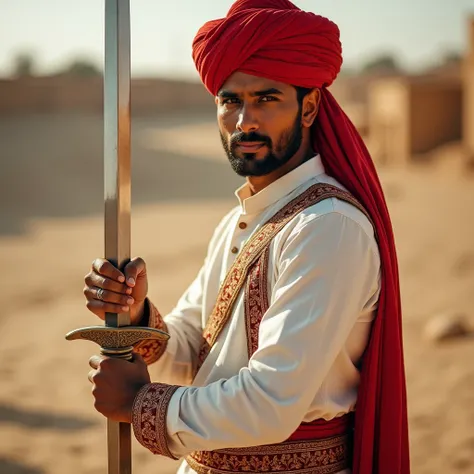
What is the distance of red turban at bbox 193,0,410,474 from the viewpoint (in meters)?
2.12

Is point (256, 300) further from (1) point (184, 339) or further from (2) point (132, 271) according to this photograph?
(1) point (184, 339)

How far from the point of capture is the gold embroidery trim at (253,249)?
2.12 m

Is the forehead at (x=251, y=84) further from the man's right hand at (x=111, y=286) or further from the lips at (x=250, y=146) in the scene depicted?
the man's right hand at (x=111, y=286)

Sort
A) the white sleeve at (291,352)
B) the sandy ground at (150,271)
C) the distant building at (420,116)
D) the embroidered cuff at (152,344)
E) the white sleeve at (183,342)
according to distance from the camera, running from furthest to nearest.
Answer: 1. the distant building at (420,116)
2. the sandy ground at (150,271)
3. the white sleeve at (183,342)
4. the embroidered cuff at (152,344)
5. the white sleeve at (291,352)

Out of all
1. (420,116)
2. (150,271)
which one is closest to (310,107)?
(150,271)

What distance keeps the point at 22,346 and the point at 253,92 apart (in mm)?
7332

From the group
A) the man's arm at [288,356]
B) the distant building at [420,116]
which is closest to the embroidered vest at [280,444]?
the man's arm at [288,356]

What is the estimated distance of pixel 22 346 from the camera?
8898 mm

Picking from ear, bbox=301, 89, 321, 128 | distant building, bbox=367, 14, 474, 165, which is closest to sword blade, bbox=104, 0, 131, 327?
ear, bbox=301, 89, 321, 128

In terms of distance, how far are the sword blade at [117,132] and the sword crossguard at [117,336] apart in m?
0.04

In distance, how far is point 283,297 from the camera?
1942mm

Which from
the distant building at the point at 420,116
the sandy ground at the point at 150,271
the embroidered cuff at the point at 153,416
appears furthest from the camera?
the distant building at the point at 420,116

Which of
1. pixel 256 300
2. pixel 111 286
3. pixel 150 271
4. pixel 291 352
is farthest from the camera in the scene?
pixel 150 271

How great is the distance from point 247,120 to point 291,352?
26.2 inches
